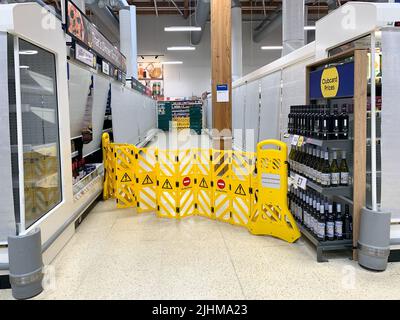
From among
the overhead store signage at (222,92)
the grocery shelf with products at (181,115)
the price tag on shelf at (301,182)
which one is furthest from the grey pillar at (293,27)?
the grocery shelf with products at (181,115)

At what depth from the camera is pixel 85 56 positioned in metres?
5.65

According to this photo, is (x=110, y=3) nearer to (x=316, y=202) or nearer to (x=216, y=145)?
(x=216, y=145)

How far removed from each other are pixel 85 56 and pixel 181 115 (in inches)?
793

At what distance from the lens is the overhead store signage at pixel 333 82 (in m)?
3.54

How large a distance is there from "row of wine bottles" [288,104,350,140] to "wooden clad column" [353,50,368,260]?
14cm

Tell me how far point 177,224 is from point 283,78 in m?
3.23

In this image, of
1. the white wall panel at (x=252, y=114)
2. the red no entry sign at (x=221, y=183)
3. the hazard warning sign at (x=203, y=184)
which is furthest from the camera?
the white wall panel at (x=252, y=114)

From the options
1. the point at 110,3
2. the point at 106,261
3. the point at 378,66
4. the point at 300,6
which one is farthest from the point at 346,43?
the point at 110,3

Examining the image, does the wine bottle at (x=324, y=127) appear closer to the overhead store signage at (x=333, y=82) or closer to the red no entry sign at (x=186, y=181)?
the overhead store signage at (x=333, y=82)

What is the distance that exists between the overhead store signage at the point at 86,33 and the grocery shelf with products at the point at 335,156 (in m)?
Answer: 3.12

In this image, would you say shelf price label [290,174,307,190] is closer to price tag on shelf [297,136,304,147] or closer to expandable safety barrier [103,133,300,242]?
expandable safety barrier [103,133,300,242]

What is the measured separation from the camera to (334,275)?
11.0ft

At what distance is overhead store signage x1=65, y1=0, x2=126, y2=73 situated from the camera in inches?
188

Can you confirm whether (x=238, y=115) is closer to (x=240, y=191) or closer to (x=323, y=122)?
(x=240, y=191)
